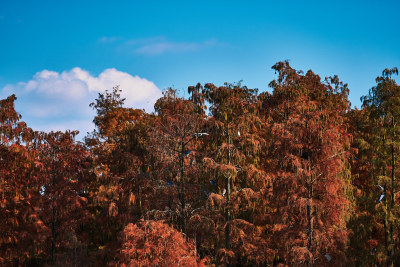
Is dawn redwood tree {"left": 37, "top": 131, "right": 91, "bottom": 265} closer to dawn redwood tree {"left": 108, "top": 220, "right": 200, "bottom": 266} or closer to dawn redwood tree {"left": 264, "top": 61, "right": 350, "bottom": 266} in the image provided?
dawn redwood tree {"left": 108, "top": 220, "right": 200, "bottom": 266}

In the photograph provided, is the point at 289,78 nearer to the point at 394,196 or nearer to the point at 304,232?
the point at 394,196

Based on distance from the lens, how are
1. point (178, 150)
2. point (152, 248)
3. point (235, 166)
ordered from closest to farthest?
point (152, 248), point (235, 166), point (178, 150)

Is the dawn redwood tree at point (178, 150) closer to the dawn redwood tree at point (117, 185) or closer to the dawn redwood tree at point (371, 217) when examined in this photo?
the dawn redwood tree at point (117, 185)

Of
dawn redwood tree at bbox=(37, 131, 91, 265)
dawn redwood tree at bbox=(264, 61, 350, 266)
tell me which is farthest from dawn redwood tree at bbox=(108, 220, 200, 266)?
dawn redwood tree at bbox=(37, 131, 91, 265)

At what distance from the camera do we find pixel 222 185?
20.6 m

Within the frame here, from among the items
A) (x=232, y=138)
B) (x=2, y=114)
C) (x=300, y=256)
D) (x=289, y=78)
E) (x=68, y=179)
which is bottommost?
(x=300, y=256)

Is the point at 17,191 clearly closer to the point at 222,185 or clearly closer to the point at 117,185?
the point at 117,185

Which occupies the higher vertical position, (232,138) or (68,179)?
(232,138)

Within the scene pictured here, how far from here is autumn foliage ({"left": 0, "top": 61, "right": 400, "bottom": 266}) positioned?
14094mm

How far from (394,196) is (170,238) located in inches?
472

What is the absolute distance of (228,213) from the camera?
16484mm

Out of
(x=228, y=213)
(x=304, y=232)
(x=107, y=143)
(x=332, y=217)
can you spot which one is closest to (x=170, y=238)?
(x=228, y=213)

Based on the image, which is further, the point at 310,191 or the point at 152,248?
the point at 310,191

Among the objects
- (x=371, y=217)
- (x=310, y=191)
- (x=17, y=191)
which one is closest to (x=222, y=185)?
(x=310, y=191)
